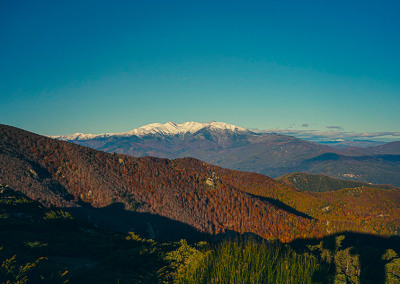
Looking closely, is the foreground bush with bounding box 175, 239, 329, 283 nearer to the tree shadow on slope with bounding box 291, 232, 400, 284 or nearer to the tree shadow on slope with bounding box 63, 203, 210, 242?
the tree shadow on slope with bounding box 291, 232, 400, 284

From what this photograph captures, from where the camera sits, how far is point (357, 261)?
101 feet

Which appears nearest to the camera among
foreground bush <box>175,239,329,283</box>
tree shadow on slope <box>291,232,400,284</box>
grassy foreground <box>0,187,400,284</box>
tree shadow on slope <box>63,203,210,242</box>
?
foreground bush <box>175,239,329,283</box>

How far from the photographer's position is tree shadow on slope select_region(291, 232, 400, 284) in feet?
56.9

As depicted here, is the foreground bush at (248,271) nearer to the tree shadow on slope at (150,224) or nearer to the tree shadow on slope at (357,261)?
the tree shadow on slope at (357,261)

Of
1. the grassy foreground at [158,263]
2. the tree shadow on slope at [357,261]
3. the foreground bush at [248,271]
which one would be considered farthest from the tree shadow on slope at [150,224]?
the foreground bush at [248,271]

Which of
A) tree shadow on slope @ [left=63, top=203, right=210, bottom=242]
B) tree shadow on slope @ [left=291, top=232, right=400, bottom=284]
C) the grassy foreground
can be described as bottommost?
tree shadow on slope @ [left=63, top=203, right=210, bottom=242]

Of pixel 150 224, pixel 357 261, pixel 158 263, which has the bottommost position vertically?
pixel 150 224

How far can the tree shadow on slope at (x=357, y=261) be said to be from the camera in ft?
56.9

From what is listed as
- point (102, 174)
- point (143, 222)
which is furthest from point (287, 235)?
point (102, 174)

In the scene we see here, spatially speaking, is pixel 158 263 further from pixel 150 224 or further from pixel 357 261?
pixel 150 224

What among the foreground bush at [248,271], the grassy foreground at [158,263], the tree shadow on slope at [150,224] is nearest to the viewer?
the foreground bush at [248,271]

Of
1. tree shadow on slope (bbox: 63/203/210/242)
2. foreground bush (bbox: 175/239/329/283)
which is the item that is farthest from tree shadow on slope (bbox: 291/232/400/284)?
tree shadow on slope (bbox: 63/203/210/242)

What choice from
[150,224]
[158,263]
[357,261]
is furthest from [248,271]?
[150,224]

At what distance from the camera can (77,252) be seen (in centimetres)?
2152
